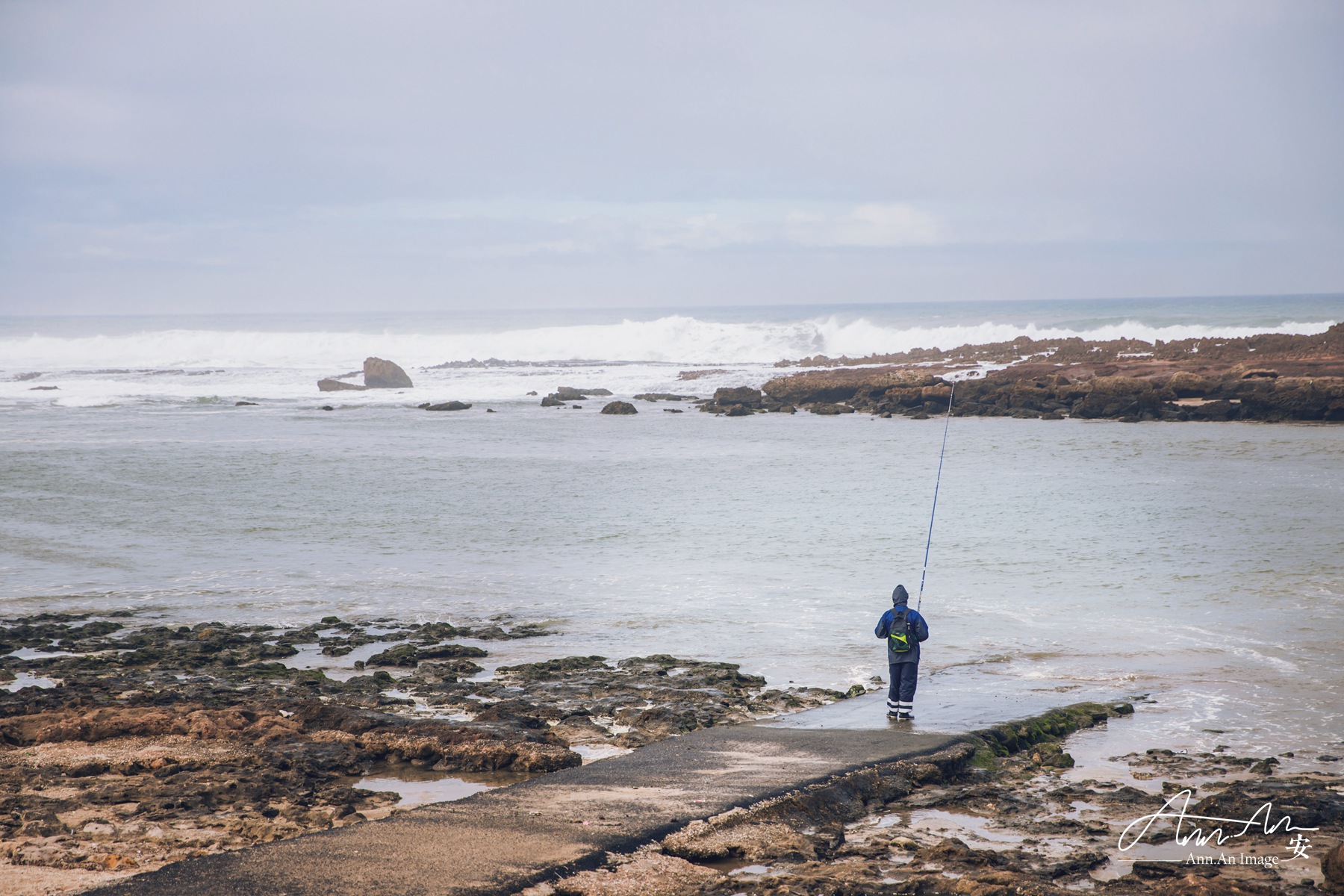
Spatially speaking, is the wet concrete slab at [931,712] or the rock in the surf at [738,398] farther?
the rock in the surf at [738,398]

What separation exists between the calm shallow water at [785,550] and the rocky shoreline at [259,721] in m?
1.05

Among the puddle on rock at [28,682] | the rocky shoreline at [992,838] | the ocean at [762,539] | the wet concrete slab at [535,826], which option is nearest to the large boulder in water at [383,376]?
the ocean at [762,539]

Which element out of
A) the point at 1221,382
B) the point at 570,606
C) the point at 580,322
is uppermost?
the point at 580,322

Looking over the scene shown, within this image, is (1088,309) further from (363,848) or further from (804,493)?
(363,848)

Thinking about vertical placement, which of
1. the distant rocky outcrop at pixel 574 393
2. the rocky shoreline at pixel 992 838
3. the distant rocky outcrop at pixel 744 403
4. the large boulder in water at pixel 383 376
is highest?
the large boulder in water at pixel 383 376

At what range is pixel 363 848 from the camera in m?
5.33

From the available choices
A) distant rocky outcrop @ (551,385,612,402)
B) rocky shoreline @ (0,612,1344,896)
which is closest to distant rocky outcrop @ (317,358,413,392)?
distant rocky outcrop @ (551,385,612,402)

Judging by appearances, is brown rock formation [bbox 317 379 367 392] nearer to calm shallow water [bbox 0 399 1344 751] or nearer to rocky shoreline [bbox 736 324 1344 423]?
rocky shoreline [bbox 736 324 1344 423]

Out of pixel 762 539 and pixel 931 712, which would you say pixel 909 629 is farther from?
pixel 762 539

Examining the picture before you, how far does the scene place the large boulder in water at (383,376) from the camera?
6297 centimetres

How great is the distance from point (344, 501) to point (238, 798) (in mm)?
16759

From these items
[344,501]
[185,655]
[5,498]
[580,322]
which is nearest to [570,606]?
[185,655]

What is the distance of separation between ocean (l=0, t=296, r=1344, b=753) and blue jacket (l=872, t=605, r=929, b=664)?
1.18 meters

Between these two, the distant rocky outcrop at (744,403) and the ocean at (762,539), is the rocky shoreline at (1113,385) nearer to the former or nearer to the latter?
the distant rocky outcrop at (744,403)
